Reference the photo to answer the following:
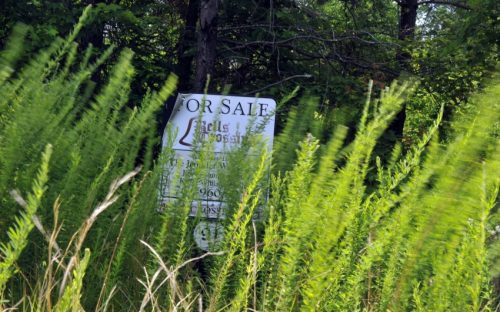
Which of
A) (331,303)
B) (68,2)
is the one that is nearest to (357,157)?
(331,303)

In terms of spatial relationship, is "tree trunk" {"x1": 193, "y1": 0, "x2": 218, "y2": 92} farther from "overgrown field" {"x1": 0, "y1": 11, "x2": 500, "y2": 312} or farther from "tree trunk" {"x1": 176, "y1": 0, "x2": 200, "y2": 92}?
"overgrown field" {"x1": 0, "y1": 11, "x2": 500, "y2": 312}

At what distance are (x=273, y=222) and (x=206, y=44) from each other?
5309 millimetres

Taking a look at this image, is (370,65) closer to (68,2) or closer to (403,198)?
(68,2)

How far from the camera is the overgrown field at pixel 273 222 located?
1.86m

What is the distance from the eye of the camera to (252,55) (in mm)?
9633

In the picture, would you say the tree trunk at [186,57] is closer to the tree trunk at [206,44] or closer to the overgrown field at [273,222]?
the tree trunk at [206,44]

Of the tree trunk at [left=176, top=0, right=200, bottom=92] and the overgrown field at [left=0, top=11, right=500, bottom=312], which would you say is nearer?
the overgrown field at [left=0, top=11, right=500, bottom=312]

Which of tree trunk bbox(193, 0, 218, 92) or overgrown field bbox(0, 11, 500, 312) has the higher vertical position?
tree trunk bbox(193, 0, 218, 92)

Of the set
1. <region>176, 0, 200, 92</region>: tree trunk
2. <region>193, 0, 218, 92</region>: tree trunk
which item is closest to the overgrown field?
<region>193, 0, 218, 92</region>: tree trunk

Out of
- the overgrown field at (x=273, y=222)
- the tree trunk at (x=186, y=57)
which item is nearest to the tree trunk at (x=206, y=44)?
the tree trunk at (x=186, y=57)

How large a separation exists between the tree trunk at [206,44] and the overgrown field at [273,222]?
4389 mm

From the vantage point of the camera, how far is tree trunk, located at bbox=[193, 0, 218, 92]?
7359 mm

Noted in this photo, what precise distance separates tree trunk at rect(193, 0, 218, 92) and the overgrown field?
14.4 ft

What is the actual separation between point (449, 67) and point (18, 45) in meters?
8.19
